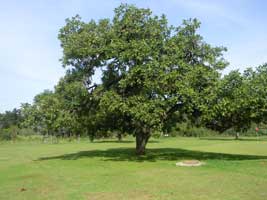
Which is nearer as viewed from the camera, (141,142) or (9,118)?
(141,142)

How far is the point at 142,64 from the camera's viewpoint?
1967cm

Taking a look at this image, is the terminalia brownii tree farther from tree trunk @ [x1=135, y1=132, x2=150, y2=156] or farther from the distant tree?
the distant tree

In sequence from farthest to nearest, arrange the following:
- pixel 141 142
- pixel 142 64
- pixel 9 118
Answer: pixel 9 118, pixel 141 142, pixel 142 64

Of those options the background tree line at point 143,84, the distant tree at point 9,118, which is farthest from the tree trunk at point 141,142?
the distant tree at point 9,118

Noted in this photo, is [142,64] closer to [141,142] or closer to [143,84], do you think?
[143,84]

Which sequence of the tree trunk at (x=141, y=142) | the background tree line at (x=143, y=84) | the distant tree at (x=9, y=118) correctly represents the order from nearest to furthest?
1. the background tree line at (x=143, y=84)
2. the tree trunk at (x=141, y=142)
3. the distant tree at (x=9, y=118)

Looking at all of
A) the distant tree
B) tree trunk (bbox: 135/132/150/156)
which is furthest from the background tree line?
the distant tree

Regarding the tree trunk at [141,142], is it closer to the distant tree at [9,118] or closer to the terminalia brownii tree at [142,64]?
the terminalia brownii tree at [142,64]

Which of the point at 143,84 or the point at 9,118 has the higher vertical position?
the point at 9,118

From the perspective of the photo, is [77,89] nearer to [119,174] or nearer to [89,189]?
[119,174]

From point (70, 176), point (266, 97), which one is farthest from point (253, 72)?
point (70, 176)

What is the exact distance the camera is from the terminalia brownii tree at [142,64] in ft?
62.1

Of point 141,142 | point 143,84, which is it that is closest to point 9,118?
point 141,142

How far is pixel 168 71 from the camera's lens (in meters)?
19.5
